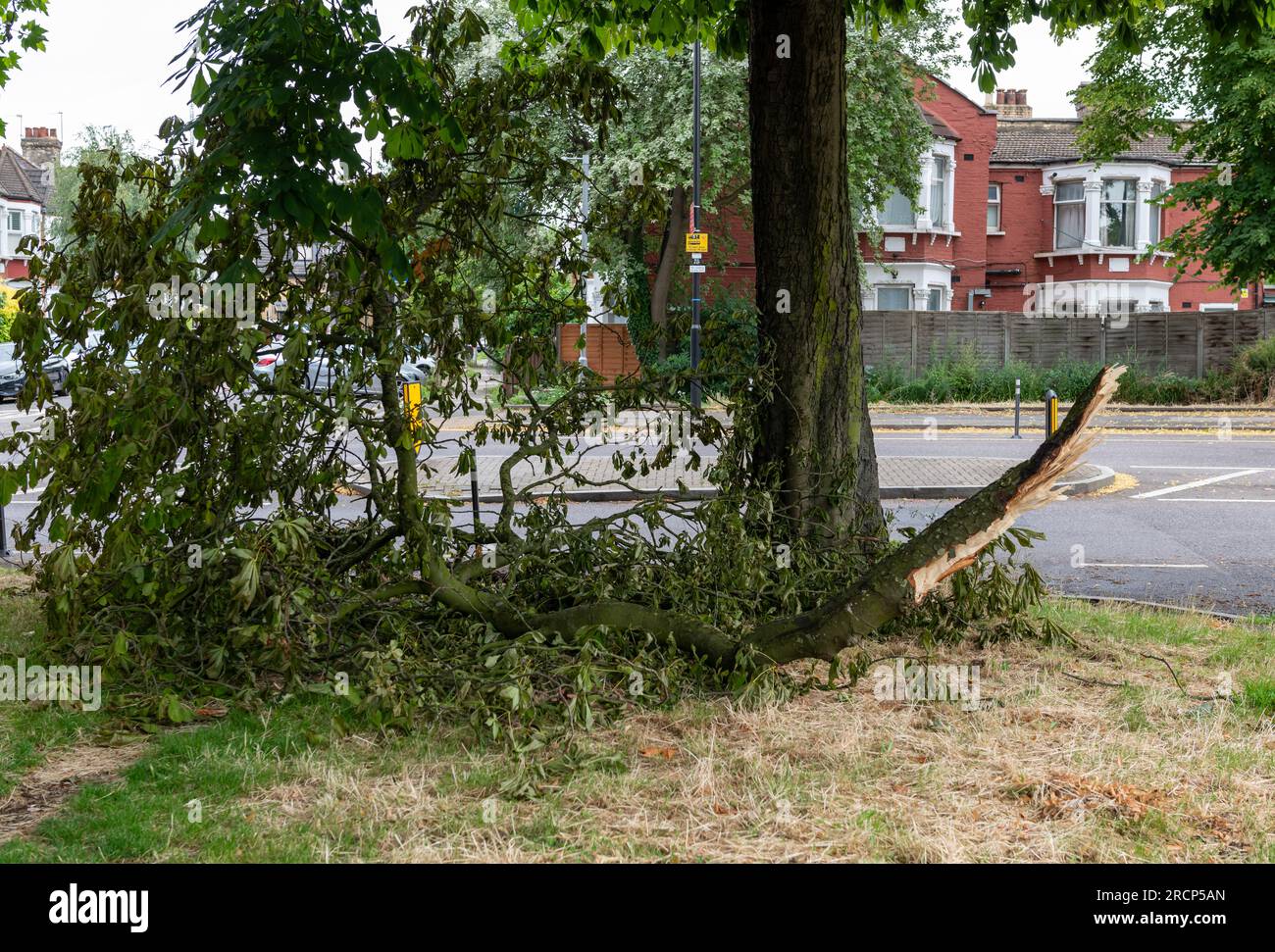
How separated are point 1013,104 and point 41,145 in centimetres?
4761

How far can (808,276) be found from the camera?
277 inches

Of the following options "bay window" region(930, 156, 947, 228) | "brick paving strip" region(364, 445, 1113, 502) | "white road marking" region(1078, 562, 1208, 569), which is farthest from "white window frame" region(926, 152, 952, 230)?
"white road marking" region(1078, 562, 1208, 569)

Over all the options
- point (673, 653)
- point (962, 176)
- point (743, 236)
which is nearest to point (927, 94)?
point (743, 236)

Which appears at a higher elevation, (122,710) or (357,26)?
(357,26)

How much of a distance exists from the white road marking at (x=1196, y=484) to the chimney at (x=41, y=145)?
61116 mm

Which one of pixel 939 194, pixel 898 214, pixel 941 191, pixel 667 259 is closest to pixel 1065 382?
pixel 667 259

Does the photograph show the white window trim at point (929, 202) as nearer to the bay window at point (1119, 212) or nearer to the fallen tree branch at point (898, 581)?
the bay window at point (1119, 212)

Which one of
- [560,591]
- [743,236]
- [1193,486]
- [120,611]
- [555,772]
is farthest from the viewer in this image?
[743,236]

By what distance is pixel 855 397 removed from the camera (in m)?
7.15

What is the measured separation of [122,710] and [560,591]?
2203 millimetres

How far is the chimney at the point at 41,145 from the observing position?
62781 mm

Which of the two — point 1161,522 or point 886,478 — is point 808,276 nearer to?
point 1161,522

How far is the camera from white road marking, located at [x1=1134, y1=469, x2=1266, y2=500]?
14.5 meters

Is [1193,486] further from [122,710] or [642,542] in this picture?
[122,710]
